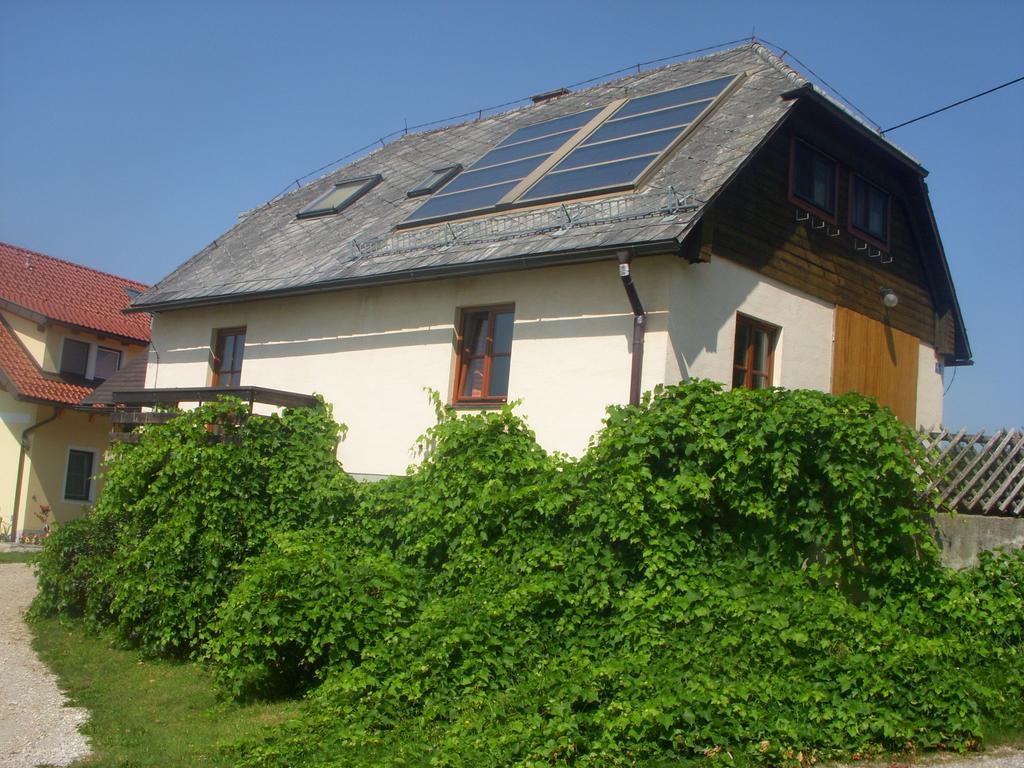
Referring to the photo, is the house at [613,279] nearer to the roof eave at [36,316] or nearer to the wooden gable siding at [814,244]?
the wooden gable siding at [814,244]

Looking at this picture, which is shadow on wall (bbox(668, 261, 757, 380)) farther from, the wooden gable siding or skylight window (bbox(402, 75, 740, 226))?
skylight window (bbox(402, 75, 740, 226))

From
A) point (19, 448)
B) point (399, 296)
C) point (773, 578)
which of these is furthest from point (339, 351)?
point (19, 448)

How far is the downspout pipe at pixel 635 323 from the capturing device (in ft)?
33.7

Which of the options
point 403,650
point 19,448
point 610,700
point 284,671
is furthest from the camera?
point 19,448

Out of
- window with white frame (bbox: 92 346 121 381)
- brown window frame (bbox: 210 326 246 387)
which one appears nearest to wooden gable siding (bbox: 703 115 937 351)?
brown window frame (bbox: 210 326 246 387)

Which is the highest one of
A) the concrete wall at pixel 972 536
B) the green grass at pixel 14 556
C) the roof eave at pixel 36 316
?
the roof eave at pixel 36 316

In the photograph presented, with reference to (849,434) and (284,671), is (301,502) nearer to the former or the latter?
(284,671)

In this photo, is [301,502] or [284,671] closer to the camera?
[284,671]

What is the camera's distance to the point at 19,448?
24.0 meters

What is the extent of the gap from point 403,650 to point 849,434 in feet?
14.0

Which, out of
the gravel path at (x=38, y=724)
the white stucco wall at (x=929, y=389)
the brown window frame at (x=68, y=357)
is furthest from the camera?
the brown window frame at (x=68, y=357)

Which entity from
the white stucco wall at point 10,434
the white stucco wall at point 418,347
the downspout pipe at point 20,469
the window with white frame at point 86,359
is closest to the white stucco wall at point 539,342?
the white stucco wall at point 418,347

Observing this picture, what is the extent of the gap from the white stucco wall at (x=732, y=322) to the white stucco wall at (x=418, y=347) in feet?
1.00

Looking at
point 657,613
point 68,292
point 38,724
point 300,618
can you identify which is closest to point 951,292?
point 657,613
